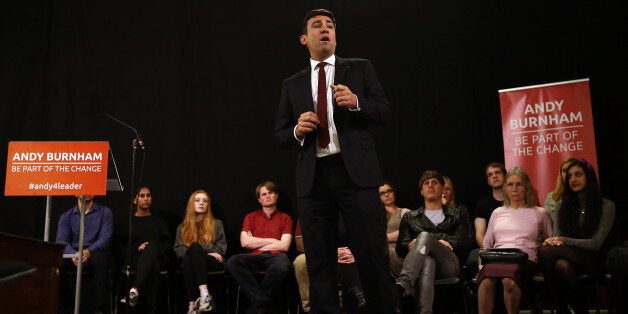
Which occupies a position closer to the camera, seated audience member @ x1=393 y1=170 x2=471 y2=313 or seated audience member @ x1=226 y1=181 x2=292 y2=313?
seated audience member @ x1=393 y1=170 x2=471 y2=313

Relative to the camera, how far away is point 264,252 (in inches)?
214

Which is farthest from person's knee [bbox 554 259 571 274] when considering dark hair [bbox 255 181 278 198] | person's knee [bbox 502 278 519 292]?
dark hair [bbox 255 181 278 198]

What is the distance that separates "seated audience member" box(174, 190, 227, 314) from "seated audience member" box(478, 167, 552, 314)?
2175 mm

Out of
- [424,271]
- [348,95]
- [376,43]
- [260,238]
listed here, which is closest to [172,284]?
[260,238]

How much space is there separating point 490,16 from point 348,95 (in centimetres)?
397

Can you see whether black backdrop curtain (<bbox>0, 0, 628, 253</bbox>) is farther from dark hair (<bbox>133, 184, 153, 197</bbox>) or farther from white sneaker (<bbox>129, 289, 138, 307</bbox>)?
white sneaker (<bbox>129, 289, 138, 307</bbox>)

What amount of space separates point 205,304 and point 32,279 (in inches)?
84.6

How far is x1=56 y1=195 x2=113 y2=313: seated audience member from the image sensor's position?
523 cm

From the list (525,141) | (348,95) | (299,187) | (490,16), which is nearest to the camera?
(348,95)

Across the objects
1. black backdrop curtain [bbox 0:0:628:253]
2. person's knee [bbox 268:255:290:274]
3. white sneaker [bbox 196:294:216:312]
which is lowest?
white sneaker [bbox 196:294:216:312]

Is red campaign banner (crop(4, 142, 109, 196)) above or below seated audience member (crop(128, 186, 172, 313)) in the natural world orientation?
above

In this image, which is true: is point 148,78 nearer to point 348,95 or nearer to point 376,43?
point 376,43

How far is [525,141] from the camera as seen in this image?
540 cm

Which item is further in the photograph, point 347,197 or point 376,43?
point 376,43
